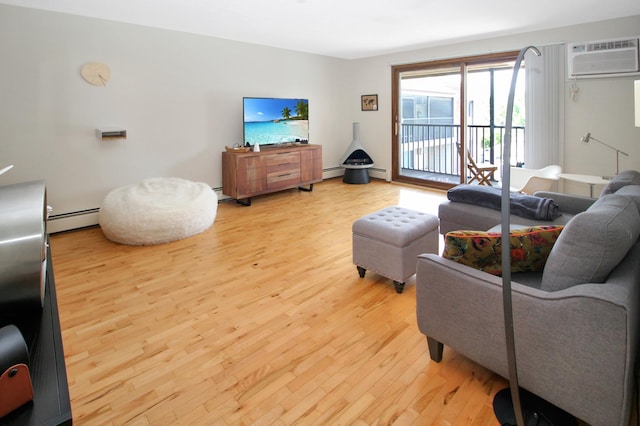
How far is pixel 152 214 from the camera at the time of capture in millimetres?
3979

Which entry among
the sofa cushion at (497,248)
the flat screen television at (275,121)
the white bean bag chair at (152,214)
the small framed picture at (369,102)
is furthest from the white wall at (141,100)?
the sofa cushion at (497,248)

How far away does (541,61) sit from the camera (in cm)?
A: 498

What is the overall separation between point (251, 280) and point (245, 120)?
10.6 feet

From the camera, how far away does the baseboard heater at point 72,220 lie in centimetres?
432

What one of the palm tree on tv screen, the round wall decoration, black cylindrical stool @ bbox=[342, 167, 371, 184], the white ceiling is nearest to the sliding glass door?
black cylindrical stool @ bbox=[342, 167, 371, 184]

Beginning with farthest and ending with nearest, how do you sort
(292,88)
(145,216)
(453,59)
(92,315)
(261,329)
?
(292,88)
(453,59)
(145,216)
(92,315)
(261,329)

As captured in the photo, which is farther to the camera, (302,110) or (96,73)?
(302,110)

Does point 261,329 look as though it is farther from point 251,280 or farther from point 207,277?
point 207,277

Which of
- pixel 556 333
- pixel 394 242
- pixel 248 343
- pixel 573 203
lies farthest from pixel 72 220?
pixel 573 203

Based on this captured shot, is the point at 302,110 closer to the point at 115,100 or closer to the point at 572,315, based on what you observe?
the point at 115,100

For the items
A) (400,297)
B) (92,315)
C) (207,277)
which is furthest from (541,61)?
(92,315)

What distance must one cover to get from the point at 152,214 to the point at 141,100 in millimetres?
1724

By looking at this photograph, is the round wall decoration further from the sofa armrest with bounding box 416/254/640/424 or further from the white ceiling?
the sofa armrest with bounding box 416/254/640/424

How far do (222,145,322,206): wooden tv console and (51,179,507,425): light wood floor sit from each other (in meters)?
1.73
